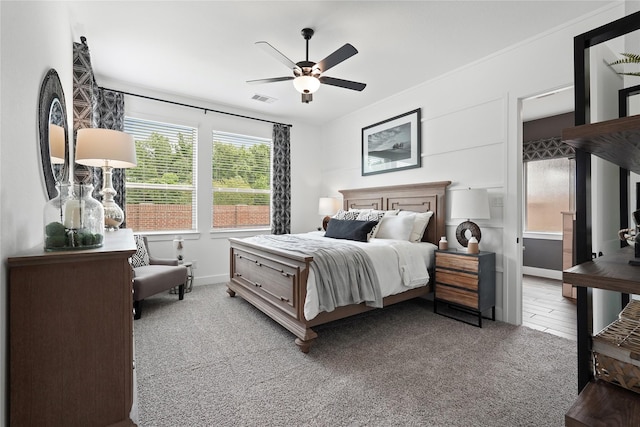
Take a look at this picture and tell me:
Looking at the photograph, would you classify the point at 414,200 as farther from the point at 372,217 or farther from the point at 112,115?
the point at 112,115

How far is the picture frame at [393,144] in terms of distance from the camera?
13.4 feet

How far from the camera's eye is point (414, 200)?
13.3 ft

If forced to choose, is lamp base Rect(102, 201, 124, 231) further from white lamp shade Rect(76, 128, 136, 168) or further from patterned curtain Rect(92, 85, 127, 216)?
patterned curtain Rect(92, 85, 127, 216)

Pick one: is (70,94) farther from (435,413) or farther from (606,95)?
(606,95)

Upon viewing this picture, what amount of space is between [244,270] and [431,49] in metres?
3.27

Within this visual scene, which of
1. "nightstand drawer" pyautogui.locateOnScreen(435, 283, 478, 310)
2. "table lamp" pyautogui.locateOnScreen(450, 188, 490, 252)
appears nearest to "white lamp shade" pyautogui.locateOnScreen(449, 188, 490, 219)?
"table lamp" pyautogui.locateOnScreen(450, 188, 490, 252)

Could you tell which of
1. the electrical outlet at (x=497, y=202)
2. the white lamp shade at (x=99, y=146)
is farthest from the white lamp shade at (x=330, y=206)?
the white lamp shade at (x=99, y=146)

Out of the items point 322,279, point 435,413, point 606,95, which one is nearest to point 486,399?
point 435,413

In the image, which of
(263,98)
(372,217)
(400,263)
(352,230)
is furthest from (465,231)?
(263,98)

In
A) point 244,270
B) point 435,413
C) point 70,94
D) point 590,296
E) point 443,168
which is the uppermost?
point 70,94

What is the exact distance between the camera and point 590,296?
799 mm

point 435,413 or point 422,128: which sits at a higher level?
point 422,128

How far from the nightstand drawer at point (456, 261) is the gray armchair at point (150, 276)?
3.14 m

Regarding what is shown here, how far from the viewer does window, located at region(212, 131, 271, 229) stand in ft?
16.0
